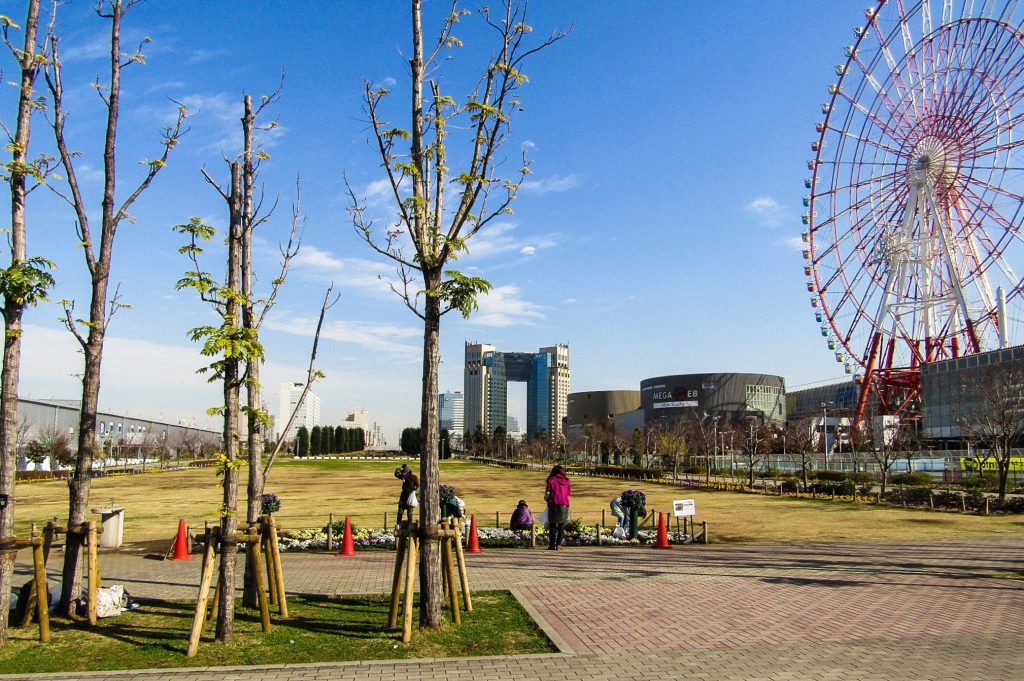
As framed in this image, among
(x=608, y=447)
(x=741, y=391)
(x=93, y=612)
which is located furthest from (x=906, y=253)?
(x=741, y=391)

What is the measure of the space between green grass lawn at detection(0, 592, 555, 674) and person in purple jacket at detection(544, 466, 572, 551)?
6394 mm

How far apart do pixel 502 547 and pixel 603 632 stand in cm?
833

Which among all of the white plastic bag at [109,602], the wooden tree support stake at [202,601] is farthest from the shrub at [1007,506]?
the white plastic bag at [109,602]

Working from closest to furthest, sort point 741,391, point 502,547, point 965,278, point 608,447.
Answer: point 502,547, point 965,278, point 608,447, point 741,391

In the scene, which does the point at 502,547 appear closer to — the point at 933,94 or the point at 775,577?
the point at 775,577

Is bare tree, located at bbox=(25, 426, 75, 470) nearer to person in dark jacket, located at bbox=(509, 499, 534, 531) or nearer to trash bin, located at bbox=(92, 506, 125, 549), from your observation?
trash bin, located at bbox=(92, 506, 125, 549)

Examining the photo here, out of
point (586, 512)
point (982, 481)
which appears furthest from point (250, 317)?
point (982, 481)

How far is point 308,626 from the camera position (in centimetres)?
915

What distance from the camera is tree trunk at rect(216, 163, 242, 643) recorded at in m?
8.41

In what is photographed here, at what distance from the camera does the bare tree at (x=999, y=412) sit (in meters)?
31.2

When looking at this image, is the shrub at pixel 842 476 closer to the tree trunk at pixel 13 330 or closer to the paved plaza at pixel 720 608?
the paved plaza at pixel 720 608

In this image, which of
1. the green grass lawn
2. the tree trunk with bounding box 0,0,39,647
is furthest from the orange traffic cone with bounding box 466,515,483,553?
the tree trunk with bounding box 0,0,39,647

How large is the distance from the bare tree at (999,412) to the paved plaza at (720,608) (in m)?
16.3

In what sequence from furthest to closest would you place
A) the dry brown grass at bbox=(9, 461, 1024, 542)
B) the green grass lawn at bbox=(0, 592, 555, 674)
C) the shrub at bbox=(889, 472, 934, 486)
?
1. the shrub at bbox=(889, 472, 934, 486)
2. the dry brown grass at bbox=(9, 461, 1024, 542)
3. the green grass lawn at bbox=(0, 592, 555, 674)
